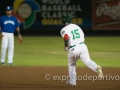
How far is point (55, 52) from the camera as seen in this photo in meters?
18.8

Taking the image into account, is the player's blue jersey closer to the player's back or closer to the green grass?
the green grass

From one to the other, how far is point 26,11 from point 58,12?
1936 millimetres

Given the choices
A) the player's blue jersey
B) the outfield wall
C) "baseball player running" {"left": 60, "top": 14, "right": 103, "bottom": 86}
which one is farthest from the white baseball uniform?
the outfield wall

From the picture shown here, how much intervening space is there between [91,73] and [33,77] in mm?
1893

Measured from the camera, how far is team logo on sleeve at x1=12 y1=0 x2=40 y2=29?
25.6 m

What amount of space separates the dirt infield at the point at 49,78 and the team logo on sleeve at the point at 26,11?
11.5 meters

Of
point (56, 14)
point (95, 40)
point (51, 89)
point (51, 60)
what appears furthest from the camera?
point (56, 14)

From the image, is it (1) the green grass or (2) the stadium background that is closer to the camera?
(2) the stadium background

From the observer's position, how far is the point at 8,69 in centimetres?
1380

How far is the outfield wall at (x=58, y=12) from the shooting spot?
83.9 feet

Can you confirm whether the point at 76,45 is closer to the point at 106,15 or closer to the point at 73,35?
the point at 73,35

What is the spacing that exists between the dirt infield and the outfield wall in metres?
11.6

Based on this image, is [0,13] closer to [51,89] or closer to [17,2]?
[17,2]

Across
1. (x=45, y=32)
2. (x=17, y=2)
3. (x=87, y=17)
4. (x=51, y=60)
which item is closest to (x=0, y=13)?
(x=17, y=2)
